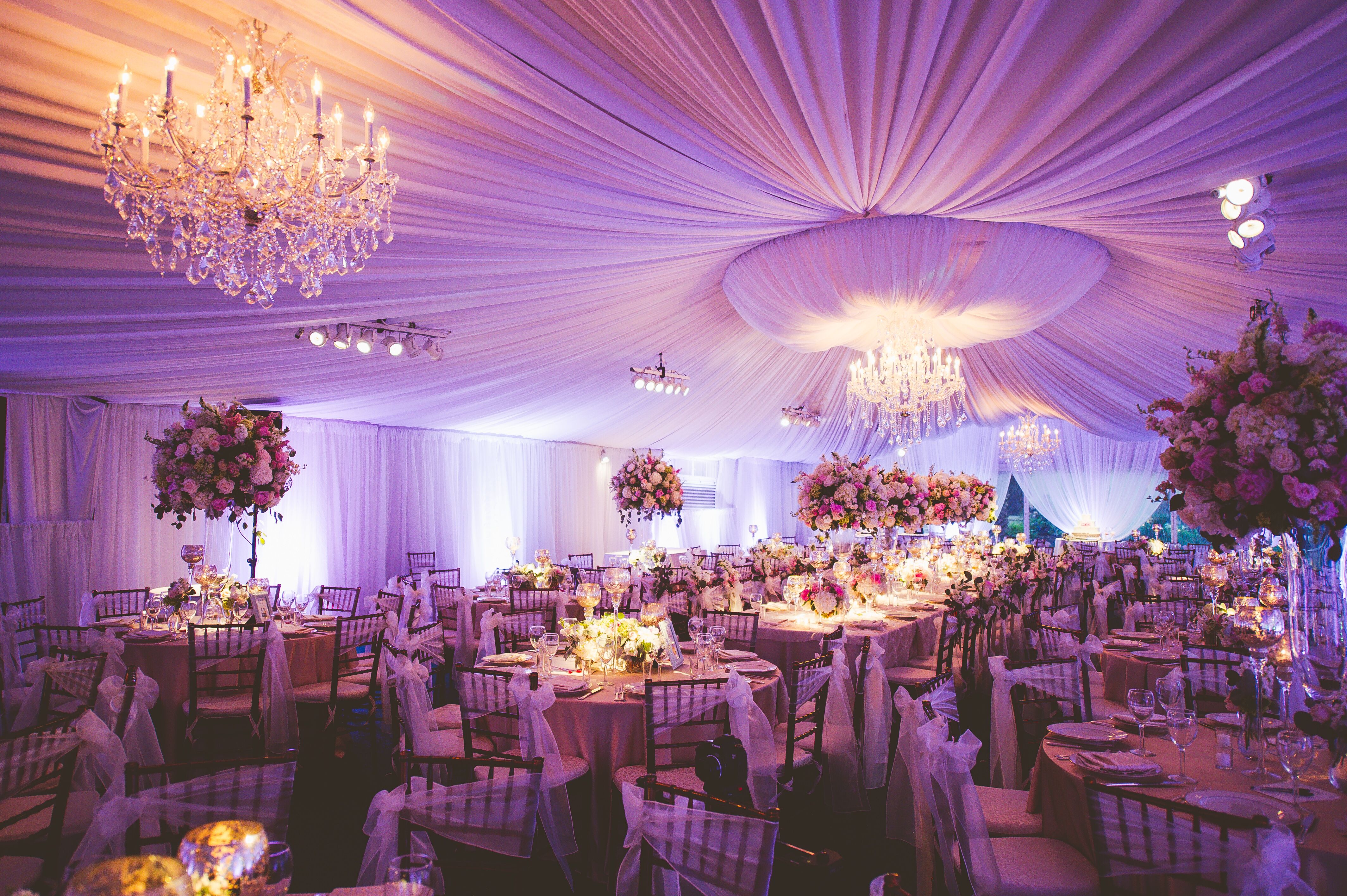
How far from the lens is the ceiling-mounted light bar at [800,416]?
42.9 feet

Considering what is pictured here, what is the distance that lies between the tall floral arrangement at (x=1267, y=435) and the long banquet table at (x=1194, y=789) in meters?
0.87

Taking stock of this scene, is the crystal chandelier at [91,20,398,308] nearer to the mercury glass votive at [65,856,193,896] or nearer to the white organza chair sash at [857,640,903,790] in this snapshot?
the mercury glass votive at [65,856,193,896]

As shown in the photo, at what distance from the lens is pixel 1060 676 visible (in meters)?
3.88

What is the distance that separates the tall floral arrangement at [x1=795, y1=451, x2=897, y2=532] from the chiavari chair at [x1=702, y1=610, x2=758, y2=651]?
7.49 ft

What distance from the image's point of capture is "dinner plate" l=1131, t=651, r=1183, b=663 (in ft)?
14.6

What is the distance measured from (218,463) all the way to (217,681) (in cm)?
175

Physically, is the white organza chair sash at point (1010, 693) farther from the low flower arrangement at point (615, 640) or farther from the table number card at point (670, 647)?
the low flower arrangement at point (615, 640)

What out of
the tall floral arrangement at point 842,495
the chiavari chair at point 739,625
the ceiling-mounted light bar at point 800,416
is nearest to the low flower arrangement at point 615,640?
the chiavari chair at point 739,625

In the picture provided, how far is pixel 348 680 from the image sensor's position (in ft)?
18.9

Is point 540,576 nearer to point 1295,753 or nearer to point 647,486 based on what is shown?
point 647,486

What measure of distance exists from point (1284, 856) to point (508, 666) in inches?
142

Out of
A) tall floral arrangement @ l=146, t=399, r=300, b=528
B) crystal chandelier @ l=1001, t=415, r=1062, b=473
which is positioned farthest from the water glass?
crystal chandelier @ l=1001, t=415, r=1062, b=473

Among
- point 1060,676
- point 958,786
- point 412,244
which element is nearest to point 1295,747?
point 958,786

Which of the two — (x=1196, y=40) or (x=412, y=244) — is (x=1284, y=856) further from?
(x=412, y=244)
